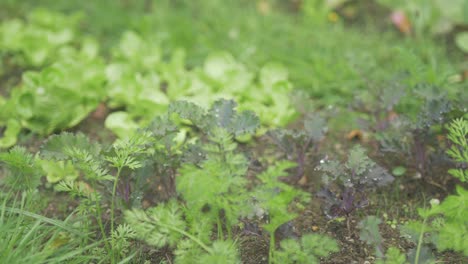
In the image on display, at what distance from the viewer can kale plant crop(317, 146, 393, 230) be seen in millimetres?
1858

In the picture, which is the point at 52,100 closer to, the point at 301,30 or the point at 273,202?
the point at 273,202

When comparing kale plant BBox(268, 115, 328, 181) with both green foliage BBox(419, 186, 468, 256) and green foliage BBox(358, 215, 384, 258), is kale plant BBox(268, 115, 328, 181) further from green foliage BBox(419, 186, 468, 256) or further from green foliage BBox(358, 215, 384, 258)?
green foliage BBox(419, 186, 468, 256)

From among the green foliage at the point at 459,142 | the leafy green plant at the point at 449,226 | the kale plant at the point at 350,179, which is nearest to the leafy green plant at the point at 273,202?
the kale plant at the point at 350,179

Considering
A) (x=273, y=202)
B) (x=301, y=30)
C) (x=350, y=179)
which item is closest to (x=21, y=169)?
(x=273, y=202)

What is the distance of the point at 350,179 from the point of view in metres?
1.87

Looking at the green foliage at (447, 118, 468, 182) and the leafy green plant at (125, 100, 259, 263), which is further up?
the green foliage at (447, 118, 468, 182)

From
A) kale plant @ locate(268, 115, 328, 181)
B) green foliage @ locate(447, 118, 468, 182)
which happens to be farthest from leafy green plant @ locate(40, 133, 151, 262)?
green foliage @ locate(447, 118, 468, 182)

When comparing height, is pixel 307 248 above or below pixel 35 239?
above

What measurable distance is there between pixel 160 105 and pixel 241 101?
1.28 feet

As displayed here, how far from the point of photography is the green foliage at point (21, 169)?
1.82 metres

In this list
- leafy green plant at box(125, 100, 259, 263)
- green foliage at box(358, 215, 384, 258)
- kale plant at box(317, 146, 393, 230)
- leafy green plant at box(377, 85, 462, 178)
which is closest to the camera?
leafy green plant at box(125, 100, 259, 263)

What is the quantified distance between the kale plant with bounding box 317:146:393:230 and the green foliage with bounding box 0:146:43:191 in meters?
0.94

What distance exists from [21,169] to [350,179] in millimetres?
1068

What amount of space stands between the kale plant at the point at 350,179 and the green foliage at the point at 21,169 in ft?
3.07
